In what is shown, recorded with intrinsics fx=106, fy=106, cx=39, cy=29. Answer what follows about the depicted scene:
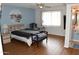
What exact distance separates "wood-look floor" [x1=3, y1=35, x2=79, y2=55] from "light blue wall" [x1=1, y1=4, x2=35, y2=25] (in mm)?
316

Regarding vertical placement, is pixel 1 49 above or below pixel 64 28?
below

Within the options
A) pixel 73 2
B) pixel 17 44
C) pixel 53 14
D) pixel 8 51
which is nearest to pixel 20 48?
pixel 17 44

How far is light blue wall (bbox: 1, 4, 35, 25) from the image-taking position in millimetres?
1543

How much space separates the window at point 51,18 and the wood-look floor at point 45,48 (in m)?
0.20

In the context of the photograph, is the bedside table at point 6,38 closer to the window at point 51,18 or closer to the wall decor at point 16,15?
the wall decor at point 16,15

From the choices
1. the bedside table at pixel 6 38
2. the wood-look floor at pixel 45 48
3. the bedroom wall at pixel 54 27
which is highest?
the bedroom wall at pixel 54 27

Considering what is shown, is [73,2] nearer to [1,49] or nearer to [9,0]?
[9,0]

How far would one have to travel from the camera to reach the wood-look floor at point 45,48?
1.58 m

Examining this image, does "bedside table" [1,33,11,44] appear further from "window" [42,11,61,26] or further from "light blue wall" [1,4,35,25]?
"window" [42,11,61,26]

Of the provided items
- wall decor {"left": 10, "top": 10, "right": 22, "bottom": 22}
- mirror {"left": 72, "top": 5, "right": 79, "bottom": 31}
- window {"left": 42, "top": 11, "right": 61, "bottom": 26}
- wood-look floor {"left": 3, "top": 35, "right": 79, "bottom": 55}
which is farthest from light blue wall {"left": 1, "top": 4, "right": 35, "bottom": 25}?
mirror {"left": 72, "top": 5, "right": 79, "bottom": 31}

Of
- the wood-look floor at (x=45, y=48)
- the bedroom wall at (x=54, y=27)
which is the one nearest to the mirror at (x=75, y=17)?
the bedroom wall at (x=54, y=27)

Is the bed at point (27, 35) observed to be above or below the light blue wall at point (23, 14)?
below

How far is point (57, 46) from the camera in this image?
156cm
